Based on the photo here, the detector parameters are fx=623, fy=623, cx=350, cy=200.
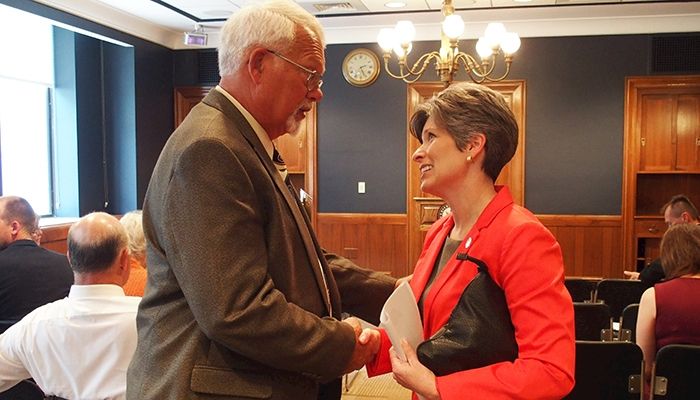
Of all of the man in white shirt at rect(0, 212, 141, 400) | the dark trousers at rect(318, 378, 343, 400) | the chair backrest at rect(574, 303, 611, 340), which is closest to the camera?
the dark trousers at rect(318, 378, 343, 400)

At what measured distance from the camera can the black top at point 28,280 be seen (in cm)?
282

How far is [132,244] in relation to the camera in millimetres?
2855

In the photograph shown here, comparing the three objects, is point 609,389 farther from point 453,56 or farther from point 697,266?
point 453,56

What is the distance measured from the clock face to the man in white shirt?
5388mm

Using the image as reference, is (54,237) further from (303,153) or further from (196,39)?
(303,153)

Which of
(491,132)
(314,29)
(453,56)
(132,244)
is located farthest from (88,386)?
(453,56)

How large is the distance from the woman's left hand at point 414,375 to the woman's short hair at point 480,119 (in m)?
0.46

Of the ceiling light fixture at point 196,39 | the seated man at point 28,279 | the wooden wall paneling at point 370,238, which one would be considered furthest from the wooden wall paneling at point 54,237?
the seated man at point 28,279

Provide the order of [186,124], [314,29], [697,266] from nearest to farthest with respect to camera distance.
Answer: [186,124], [314,29], [697,266]

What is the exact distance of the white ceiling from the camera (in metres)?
6.12

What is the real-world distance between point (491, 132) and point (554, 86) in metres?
5.77

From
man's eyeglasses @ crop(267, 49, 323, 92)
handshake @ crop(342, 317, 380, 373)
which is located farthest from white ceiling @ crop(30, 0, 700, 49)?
handshake @ crop(342, 317, 380, 373)

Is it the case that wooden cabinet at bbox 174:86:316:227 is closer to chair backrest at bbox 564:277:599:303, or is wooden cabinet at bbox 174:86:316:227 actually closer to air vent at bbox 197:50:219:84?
air vent at bbox 197:50:219:84

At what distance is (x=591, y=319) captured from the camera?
3006 mm
